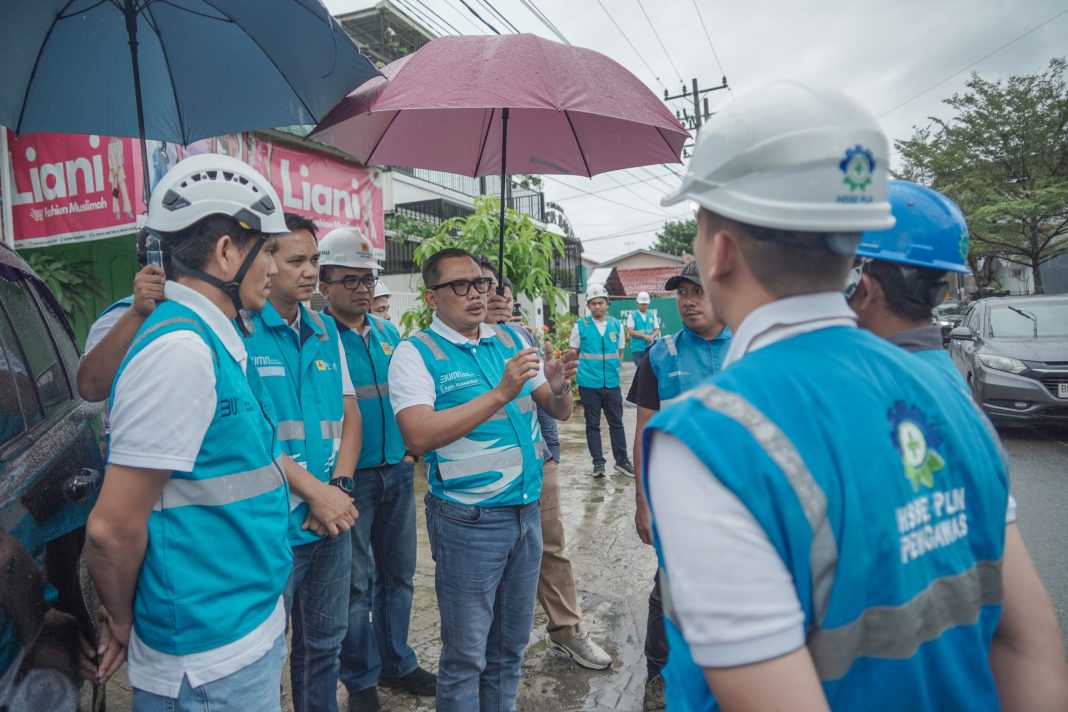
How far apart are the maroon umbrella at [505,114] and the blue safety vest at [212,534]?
1.41 meters

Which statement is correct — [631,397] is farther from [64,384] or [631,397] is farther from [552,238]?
[552,238]

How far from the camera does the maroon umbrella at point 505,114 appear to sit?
104 inches

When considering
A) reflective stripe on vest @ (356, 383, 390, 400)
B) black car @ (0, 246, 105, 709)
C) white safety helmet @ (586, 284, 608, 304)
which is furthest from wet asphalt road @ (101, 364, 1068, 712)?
white safety helmet @ (586, 284, 608, 304)

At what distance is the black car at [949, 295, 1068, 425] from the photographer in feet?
Result: 24.5

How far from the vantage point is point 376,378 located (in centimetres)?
335

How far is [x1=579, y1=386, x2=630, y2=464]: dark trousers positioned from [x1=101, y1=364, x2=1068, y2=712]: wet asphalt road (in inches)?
11.0

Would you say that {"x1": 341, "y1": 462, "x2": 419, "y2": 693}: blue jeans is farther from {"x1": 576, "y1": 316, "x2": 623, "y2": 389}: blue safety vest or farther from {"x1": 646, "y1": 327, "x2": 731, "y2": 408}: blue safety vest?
{"x1": 576, "y1": 316, "x2": 623, "y2": 389}: blue safety vest

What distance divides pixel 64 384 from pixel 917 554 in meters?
2.83

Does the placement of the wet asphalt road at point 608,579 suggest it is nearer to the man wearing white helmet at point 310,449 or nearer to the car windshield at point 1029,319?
the man wearing white helmet at point 310,449

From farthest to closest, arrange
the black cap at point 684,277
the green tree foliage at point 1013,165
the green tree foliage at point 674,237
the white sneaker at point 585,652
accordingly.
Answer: the green tree foliage at point 674,237 → the green tree foliage at point 1013,165 → the white sneaker at point 585,652 → the black cap at point 684,277

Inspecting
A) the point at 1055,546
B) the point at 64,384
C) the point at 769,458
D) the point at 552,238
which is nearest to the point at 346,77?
the point at 64,384

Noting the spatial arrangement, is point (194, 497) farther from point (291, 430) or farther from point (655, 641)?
point (655, 641)

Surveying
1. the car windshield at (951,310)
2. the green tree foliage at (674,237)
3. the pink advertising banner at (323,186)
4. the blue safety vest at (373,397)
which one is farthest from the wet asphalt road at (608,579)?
the green tree foliage at (674,237)

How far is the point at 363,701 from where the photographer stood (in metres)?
3.06
